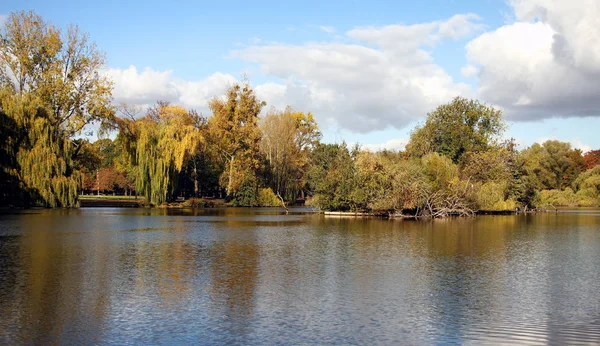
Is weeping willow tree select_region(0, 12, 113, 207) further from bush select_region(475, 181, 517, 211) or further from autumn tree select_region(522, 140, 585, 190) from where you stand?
autumn tree select_region(522, 140, 585, 190)

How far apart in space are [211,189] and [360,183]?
39.0 metres

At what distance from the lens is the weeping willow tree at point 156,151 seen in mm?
56125

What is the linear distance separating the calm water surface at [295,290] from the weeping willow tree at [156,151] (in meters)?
29.1

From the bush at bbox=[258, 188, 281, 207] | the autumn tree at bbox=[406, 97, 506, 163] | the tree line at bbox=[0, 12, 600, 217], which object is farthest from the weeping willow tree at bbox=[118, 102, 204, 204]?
the autumn tree at bbox=[406, 97, 506, 163]

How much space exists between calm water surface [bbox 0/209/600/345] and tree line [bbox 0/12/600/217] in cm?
1849

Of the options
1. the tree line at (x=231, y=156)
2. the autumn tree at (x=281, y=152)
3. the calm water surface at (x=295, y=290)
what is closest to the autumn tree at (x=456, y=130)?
the tree line at (x=231, y=156)

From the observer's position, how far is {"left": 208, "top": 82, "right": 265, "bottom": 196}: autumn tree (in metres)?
66.1

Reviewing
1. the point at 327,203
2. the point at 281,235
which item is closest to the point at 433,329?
the point at 281,235

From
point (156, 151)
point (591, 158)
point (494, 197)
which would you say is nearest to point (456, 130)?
point (494, 197)

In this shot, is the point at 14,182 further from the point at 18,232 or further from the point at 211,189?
the point at 211,189

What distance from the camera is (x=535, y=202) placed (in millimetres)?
58156

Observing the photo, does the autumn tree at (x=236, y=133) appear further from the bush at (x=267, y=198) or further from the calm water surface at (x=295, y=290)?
the calm water surface at (x=295, y=290)

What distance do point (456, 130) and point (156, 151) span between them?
31832 millimetres

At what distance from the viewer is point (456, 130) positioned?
211 feet
